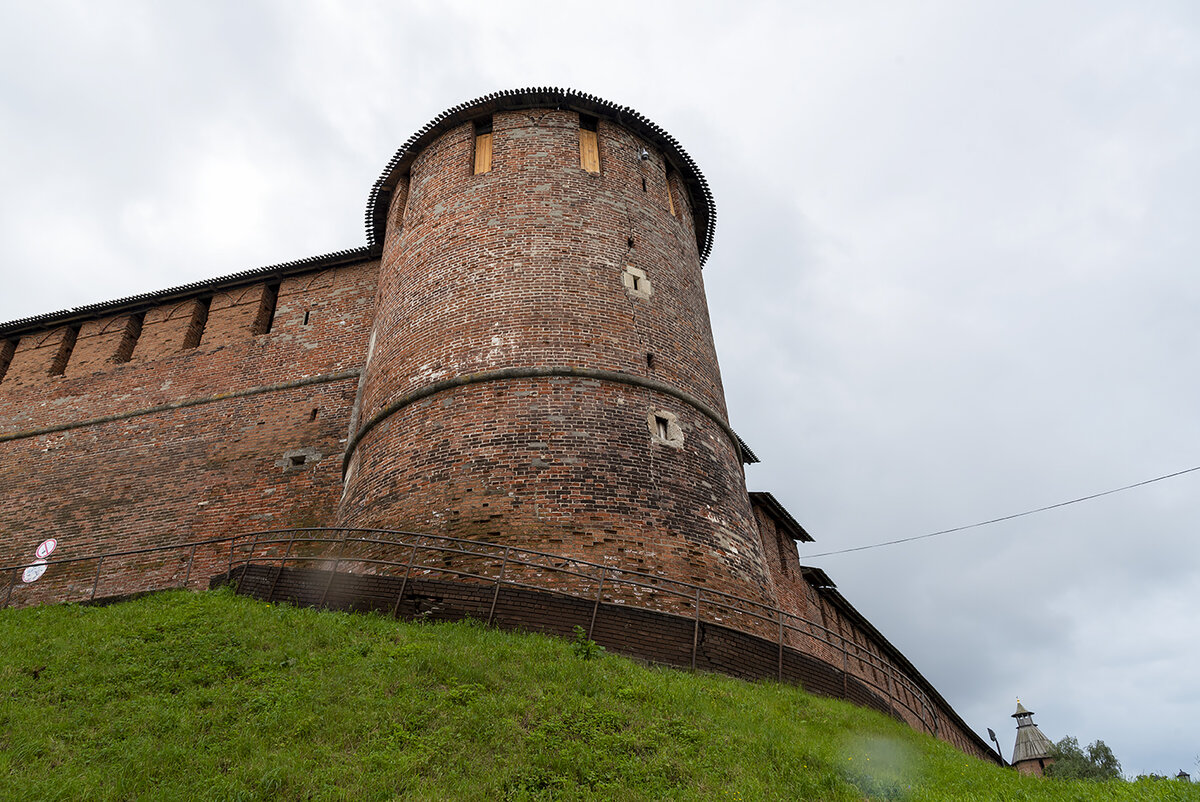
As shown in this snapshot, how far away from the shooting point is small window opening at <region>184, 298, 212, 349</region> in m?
16.5

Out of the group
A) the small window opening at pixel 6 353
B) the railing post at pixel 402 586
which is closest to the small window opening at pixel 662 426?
the railing post at pixel 402 586

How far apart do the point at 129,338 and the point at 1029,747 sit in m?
39.3

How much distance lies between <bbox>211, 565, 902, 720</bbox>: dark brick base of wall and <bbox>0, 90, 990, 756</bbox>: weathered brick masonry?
72 millimetres

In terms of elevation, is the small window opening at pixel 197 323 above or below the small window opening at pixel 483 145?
below

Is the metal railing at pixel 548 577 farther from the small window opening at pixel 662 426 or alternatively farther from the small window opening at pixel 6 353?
the small window opening at pixel 6 353

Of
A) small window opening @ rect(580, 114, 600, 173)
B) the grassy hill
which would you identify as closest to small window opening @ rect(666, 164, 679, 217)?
small window opening @ rect(580, 114, 600, 173)

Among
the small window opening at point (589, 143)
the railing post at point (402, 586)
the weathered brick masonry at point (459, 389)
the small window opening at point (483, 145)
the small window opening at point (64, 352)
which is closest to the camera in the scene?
the railing post at point (402, 586)

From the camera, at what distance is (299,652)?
679 cm

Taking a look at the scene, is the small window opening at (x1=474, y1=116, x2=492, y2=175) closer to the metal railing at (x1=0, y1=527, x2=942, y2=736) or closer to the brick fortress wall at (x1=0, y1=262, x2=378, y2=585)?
the brick fortress wall at (x1=0, y1=262, x2=378, y2=585)

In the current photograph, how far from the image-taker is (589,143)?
43.2 feet

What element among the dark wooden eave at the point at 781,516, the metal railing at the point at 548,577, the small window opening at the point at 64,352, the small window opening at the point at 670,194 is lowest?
the metal railing at the point at 548,577

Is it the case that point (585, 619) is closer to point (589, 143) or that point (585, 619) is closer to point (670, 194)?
point (589, 143)

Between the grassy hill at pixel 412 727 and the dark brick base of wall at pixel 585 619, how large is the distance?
0.40 metres

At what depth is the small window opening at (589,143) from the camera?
12812 millimetres
